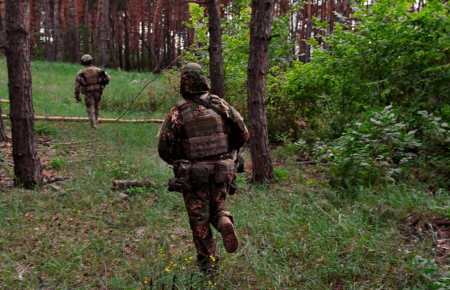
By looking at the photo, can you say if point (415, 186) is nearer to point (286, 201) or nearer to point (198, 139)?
point (286, 201)

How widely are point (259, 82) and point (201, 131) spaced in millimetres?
3573

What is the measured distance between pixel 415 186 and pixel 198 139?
13.3 feet

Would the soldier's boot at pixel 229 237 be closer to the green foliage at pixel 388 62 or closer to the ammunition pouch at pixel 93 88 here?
the green foliage at pixel 388 62

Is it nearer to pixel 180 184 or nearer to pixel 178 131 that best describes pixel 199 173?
pixel 180 184

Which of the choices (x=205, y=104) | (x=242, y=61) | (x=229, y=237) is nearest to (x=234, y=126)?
(x=205, y=104)

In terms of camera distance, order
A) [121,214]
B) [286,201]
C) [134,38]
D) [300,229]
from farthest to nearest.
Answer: [134,38], [286,201], [121,214], [300,229]

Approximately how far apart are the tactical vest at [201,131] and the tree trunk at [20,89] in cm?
405

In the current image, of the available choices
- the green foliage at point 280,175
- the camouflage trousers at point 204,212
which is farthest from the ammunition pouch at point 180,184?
the green foliage at point 280,175

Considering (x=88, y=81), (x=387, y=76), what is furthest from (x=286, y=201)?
(x=88, y=81)

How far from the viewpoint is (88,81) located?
35.4ft

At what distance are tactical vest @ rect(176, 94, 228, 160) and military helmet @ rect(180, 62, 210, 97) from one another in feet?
0.49

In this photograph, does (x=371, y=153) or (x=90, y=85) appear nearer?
(x=371, y=153)

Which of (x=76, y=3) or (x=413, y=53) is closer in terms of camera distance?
(x=413, y=53)

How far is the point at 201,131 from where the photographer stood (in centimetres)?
335
